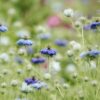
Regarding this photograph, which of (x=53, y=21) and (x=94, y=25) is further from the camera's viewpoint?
(x=53, y=21)

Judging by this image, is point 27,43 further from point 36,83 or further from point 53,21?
point 53,21

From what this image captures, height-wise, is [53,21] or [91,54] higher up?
[53,21]

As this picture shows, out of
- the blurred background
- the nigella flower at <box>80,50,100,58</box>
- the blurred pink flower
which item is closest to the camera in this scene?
the nigella flower at <box>80,50,100,58</box>

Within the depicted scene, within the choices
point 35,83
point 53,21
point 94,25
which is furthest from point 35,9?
point 35,83

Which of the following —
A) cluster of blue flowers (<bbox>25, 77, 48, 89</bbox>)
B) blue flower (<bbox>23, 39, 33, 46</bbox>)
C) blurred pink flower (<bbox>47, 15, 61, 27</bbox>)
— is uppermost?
blurred pink flower (<bbox>47, 15, 61, 27</bbox>)

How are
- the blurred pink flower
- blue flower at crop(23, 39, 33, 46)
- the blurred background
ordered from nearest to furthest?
blue flower at crop(23, 39, 33, 46), the blurred pink flower, the blurred background

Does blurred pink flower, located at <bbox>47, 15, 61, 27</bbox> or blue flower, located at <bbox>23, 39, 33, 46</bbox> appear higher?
blurred pink flower, located at <bbox>47, 15, 61, 27</bbox>

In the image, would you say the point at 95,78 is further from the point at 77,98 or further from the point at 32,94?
the point at 32,94

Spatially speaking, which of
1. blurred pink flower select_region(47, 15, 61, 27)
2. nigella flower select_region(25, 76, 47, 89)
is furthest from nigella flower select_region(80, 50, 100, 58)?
blurred pink flower select_region(47, 15, 61, 27)

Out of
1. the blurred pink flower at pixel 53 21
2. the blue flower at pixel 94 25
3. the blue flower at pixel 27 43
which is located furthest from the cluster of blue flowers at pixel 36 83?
the blurred pink flower at pixel 53 21

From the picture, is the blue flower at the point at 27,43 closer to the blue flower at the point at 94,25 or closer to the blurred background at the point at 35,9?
the blue flower at the point at 94,25

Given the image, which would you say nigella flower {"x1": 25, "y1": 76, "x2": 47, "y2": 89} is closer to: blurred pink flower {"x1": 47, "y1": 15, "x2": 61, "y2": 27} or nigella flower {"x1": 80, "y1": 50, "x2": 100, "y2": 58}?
nigella flower {"x1": 80, "y1": 50, "x2": 100, "y2": 58}

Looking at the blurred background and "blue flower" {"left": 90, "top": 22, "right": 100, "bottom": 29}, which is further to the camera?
the blurred background

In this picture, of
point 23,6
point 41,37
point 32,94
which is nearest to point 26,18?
point 23,6
